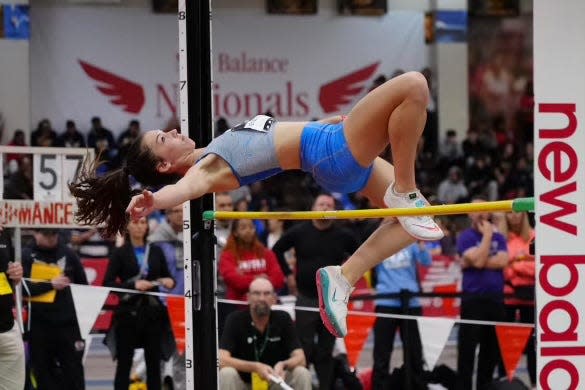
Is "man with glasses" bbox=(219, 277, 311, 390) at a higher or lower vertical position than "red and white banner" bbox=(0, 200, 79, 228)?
lower

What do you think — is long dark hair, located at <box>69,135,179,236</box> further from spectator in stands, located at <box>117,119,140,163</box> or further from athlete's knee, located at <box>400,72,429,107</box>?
spectator in stands, located at <box>117,119,140,163</box>

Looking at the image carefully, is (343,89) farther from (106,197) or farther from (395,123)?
(395,123)

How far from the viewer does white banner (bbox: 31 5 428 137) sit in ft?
54.0

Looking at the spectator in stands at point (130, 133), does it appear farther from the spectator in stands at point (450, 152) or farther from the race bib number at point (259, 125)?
the race bib number at point (259, 125)

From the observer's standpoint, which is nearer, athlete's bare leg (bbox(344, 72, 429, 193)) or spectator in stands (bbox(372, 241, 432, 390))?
athlete's bare leg (bbox(344, 72, 429, 193))

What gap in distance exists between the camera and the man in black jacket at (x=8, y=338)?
21.8ft

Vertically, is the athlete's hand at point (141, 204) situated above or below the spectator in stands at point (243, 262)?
above

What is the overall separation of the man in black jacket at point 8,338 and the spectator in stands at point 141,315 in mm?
970

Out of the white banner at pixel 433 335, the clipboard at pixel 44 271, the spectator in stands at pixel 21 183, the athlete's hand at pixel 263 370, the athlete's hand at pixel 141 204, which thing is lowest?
the athlete's hand at pixel 263 370

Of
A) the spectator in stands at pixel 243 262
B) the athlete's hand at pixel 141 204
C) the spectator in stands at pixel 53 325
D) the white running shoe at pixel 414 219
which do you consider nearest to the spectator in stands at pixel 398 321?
the spectator in stands at pixel 243 262

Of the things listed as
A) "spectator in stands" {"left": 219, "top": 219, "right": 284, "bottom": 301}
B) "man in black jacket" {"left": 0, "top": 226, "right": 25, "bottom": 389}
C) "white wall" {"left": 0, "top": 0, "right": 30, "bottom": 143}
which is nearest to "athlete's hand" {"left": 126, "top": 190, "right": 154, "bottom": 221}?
"man in black jacket" {"left": 0, "top": 226, "right": 25, "bottom": 389}

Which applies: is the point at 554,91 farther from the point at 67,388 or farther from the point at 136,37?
the point at 136,37

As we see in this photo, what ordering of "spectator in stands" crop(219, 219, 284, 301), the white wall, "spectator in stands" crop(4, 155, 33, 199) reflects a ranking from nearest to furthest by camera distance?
1. "spectator in stands" crop(219, 219, 284, 301)
2. "spectator in stands" crop(4, 155, 33, 199)
3. the white wall

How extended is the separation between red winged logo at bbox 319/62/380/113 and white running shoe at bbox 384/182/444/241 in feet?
40.4
